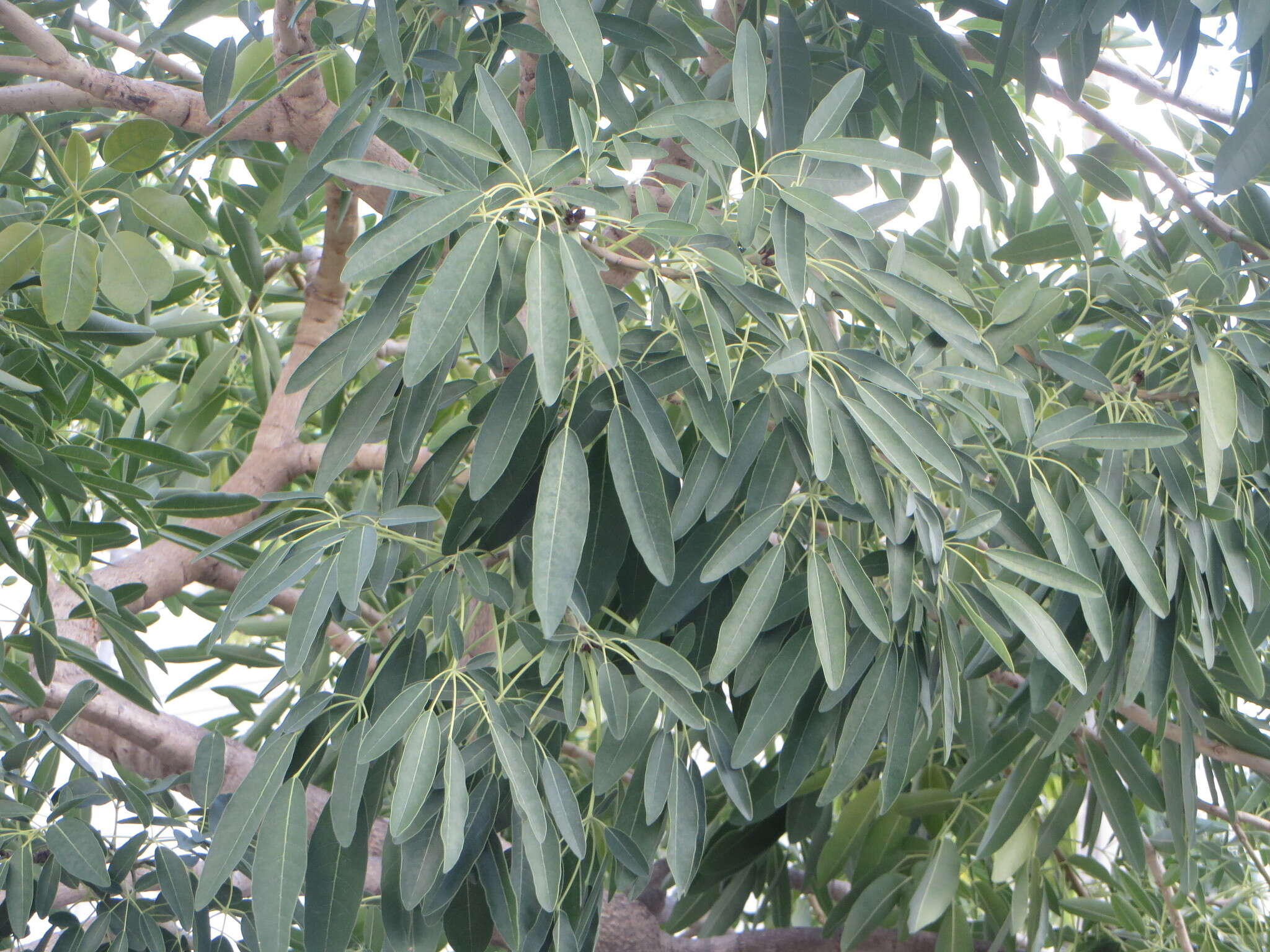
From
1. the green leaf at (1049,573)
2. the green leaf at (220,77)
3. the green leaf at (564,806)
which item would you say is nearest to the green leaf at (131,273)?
the green leaf at (220,77)

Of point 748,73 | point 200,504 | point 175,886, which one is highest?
point 748,73

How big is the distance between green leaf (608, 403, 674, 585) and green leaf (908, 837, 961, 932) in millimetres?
484

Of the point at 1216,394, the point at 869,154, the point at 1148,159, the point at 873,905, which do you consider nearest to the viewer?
the point at 869,154

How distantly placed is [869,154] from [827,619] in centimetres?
27

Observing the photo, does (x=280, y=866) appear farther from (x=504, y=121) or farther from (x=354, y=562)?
(x=504, y=121)

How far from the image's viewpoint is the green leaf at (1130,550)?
2.27 feet

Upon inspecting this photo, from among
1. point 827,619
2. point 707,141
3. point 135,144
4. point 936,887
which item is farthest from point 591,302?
point 936,887

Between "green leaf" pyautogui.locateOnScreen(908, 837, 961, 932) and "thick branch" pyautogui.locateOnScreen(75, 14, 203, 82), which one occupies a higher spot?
"thick branch" pyautogui.locateOnScreen(75, 14, 203, 82)

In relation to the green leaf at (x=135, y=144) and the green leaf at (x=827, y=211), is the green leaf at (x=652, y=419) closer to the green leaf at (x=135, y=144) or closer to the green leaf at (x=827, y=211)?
the green leaf at (x=827, y=211)

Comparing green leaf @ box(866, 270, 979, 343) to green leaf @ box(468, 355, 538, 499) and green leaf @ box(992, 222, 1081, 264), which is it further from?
green leaf @ box(992, 222, 1081, 264)

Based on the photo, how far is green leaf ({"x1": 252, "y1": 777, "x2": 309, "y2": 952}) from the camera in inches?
23.7

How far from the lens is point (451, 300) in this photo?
1.68 feet

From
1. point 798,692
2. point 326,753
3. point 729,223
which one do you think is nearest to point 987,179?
point 729,223

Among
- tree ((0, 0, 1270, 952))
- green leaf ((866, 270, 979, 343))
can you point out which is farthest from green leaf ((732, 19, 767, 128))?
green leaf ((866, 270, 979, 343))
